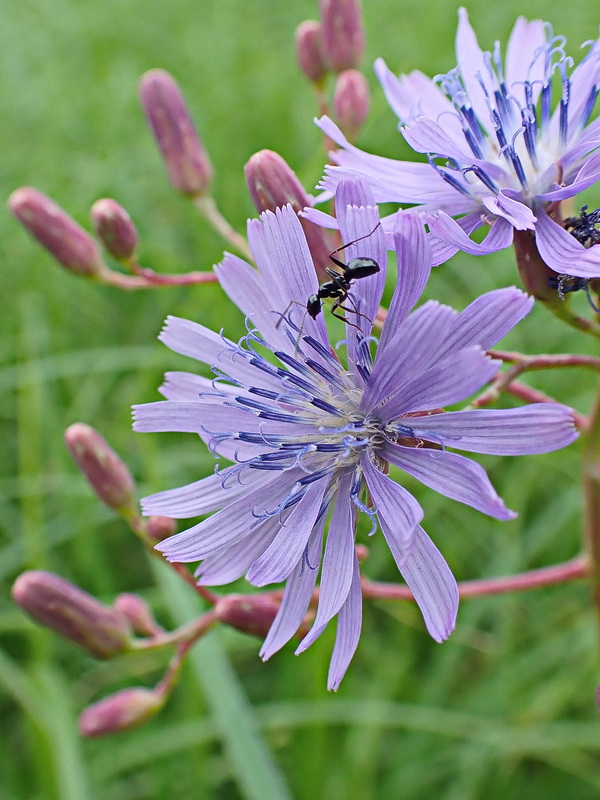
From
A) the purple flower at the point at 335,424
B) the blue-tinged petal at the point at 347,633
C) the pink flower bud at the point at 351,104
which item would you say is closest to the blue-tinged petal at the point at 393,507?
the purple flower at the point at 335,424

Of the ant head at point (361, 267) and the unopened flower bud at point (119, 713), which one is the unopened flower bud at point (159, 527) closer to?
the unopened flower bud at point (119, 713)

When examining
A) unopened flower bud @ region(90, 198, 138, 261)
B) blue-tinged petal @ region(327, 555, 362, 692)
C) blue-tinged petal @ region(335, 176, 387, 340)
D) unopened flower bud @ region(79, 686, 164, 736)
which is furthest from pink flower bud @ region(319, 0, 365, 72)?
unopened flower bud @ region(79, 686, 164, 736)

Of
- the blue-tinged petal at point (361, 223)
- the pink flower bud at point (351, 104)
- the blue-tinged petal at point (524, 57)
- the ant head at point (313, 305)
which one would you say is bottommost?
the ant head at point (313, 305)

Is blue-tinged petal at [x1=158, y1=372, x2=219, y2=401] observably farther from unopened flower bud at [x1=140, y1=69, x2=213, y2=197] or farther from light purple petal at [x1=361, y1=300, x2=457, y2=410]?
unopened flower bud at [x1=140, y1=69, x2=213, y2=197]

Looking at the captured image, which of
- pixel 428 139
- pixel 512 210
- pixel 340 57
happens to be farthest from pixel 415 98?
pixel 340 57

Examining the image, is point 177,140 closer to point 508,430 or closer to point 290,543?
point 290,543

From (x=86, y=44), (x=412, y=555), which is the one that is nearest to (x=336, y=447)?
(x=412, y=555)
